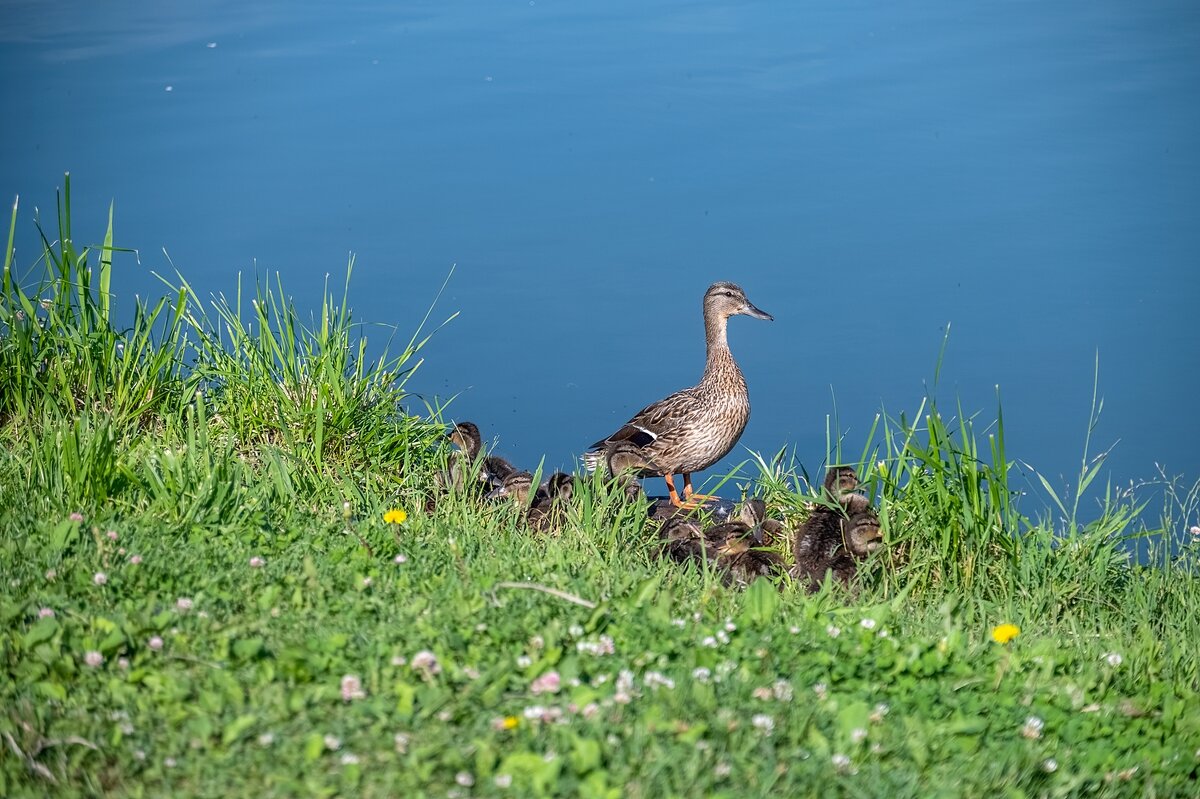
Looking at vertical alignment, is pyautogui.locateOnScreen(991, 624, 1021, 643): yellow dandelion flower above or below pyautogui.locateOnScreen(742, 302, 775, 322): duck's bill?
below

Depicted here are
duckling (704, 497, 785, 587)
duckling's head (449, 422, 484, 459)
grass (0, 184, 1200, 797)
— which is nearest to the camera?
grass (0, 184, 1200, 797)

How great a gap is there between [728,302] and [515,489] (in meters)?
2.19

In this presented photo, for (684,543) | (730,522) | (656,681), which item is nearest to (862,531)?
(730,522)

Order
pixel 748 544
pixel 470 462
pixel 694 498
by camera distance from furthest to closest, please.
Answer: pixel 694 498
pixel 470 462
pixel 748 544

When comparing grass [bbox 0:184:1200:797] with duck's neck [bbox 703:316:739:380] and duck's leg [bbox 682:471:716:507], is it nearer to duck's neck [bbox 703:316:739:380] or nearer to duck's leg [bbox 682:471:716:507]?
duck's leg [bbox 682:471:716:507]

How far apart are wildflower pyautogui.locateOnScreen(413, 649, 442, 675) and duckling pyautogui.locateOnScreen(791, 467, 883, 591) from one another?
1989 mm

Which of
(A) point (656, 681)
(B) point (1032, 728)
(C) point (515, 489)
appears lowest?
(C) point (515, 489)

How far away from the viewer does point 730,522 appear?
5.89 m

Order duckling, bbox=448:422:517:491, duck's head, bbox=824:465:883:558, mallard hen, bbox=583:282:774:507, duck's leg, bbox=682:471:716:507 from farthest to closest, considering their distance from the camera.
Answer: mallard hen, bbox=583:282:774:507, duck's leg, bbox=682:471:716:507, duckling, bbox=448:422:517:491, duck's head, bbox=824:465:883:558

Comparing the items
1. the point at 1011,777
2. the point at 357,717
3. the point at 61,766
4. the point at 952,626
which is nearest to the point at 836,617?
the point at 952,626

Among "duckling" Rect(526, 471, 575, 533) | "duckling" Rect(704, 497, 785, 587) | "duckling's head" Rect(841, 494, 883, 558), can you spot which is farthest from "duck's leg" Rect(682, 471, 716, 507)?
"duckling's head" Rect(841, 494, 883, 558)

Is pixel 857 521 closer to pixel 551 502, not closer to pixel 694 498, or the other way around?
pixel 551 502

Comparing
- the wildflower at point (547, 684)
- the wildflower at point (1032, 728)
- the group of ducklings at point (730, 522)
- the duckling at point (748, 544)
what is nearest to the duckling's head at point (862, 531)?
the group of ducklings at point (730, 522)

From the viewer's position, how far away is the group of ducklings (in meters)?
5.40
